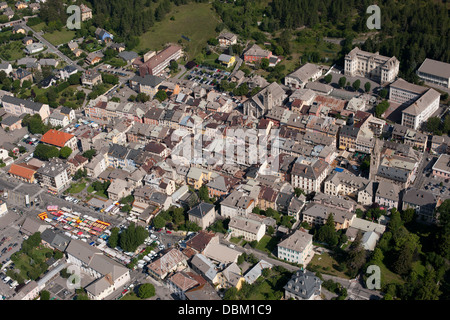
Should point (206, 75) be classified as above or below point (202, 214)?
above

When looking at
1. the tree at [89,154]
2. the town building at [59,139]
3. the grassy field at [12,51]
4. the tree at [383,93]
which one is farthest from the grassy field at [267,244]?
the grassy field at [12,51]

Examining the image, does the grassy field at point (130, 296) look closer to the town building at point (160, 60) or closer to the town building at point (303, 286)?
the town building at point (303, 286)

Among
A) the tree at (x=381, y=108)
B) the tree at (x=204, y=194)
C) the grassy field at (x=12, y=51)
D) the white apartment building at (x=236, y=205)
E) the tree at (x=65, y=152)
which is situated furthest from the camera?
the grassy field at (x=12, y=51)

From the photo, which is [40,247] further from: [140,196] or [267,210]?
[267,210]

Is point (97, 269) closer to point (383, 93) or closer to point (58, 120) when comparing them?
point (58, 120)

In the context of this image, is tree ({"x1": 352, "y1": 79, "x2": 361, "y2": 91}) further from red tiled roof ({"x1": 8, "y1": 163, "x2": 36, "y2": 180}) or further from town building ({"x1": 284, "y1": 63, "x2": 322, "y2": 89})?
red tiled roof ({"x1": 8, "y1": 163, "x2": 36, "y2": 180})

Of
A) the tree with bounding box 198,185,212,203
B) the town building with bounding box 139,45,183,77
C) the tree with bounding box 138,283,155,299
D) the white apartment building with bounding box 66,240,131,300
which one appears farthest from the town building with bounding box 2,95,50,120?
the tree with bounding box 138,283,155,299

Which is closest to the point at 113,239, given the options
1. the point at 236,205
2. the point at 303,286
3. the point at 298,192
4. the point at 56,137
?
the point at 236,205
